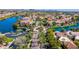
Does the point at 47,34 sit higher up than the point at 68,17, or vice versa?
the point at 68,17

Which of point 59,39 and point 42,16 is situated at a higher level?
point 42,16
